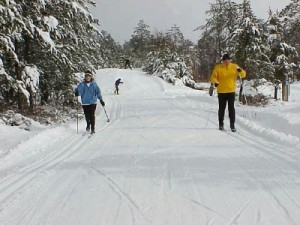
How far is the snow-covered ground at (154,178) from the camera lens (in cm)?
464

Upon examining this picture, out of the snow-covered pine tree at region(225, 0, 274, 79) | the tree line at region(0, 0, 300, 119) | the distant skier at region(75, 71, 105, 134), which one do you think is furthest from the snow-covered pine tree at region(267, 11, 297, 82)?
the distant skier at region(75, 71, 105, 134)

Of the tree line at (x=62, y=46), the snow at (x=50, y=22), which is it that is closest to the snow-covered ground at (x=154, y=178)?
the tree line at (x=62, y=46)

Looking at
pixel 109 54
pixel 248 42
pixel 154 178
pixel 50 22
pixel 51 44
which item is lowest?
pixel 154 178

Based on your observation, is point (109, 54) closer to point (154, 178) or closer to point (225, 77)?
point (225, 77)

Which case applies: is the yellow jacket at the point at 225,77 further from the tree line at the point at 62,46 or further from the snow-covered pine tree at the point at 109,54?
the snow-covered pine tree at the point at 109,54

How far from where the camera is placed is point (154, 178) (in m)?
6.14

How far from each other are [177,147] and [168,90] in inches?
1233

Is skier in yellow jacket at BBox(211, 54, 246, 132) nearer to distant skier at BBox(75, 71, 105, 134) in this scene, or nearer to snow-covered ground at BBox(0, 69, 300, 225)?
snow-covered ground at BBox(0, 69, 300, 225)

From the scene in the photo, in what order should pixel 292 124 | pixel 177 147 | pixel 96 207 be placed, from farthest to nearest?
pixel 292 124, pixel 177 147, pixel 96 207

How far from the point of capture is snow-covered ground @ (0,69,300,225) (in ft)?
15.2

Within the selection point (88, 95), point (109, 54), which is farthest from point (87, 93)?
point (109, 54)

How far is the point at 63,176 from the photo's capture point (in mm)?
6645

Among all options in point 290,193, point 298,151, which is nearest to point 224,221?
point 290,193

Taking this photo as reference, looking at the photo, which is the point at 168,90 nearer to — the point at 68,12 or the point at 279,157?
the point at 68,12
